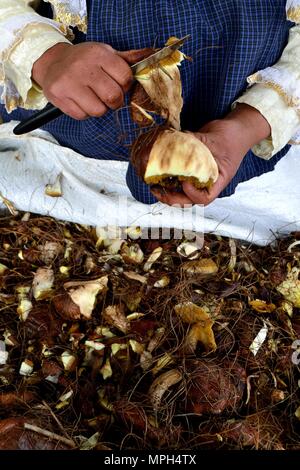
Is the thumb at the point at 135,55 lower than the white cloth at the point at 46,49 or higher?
higher

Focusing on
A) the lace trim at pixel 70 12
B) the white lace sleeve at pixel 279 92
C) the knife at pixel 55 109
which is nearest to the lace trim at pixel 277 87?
the white lace sleeve at pixel 279 92

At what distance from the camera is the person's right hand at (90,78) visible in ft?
2.03

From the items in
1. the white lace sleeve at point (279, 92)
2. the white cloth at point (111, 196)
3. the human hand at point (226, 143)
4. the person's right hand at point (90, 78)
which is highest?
the person's right hand at point (90, 78)

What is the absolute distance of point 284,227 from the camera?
114 centimetres

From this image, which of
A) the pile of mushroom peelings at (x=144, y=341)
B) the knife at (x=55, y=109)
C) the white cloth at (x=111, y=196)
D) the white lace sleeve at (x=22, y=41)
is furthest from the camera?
the white cloth at (x=111, y=196)

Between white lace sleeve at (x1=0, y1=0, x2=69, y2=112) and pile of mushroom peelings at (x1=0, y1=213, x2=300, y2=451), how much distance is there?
39 cm

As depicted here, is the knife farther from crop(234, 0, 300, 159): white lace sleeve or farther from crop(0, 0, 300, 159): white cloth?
crop(234, 0, 300, 159): white lace sleeve

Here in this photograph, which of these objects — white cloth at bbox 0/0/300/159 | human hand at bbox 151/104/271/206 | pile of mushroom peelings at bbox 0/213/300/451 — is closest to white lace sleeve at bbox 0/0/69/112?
white cloth at bbox 0/0/300/159

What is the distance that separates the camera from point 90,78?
628 millimetres

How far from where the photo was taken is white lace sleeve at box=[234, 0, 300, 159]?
80cm

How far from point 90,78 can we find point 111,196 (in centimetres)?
49

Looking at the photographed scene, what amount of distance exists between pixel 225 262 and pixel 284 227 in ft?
0.59

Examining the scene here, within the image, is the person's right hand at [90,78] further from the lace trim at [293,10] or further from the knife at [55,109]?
the lace trim at [293,10]

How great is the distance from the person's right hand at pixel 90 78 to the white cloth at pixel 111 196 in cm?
40
